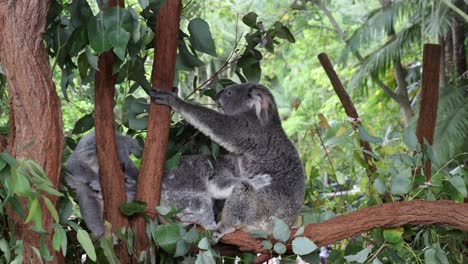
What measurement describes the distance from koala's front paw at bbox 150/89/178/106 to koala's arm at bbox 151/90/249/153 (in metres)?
0.04

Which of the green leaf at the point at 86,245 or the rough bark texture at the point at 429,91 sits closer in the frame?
the green leaf at the point at 86,245

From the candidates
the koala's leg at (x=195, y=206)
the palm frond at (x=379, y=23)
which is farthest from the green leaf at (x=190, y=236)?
the palm frond at (x=379, y=23)

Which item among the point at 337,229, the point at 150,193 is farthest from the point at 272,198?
the point at 150,193

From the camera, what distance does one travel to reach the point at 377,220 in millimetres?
2107

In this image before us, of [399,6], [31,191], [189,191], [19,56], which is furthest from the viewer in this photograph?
[399,6]

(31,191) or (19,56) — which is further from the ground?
(19,56)

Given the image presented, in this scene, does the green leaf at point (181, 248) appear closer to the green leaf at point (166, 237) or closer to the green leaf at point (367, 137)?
the green leaf at point (166, 237)

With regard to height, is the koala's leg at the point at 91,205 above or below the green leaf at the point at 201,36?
below

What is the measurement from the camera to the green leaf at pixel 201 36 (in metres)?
2.27

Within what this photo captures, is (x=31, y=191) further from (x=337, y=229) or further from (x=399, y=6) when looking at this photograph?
(x=399, y=6)

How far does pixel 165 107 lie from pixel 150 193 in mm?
287

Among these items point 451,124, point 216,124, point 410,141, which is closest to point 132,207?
point 216,124

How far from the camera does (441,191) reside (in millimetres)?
2545

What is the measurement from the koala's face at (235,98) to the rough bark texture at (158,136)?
0.70 m
